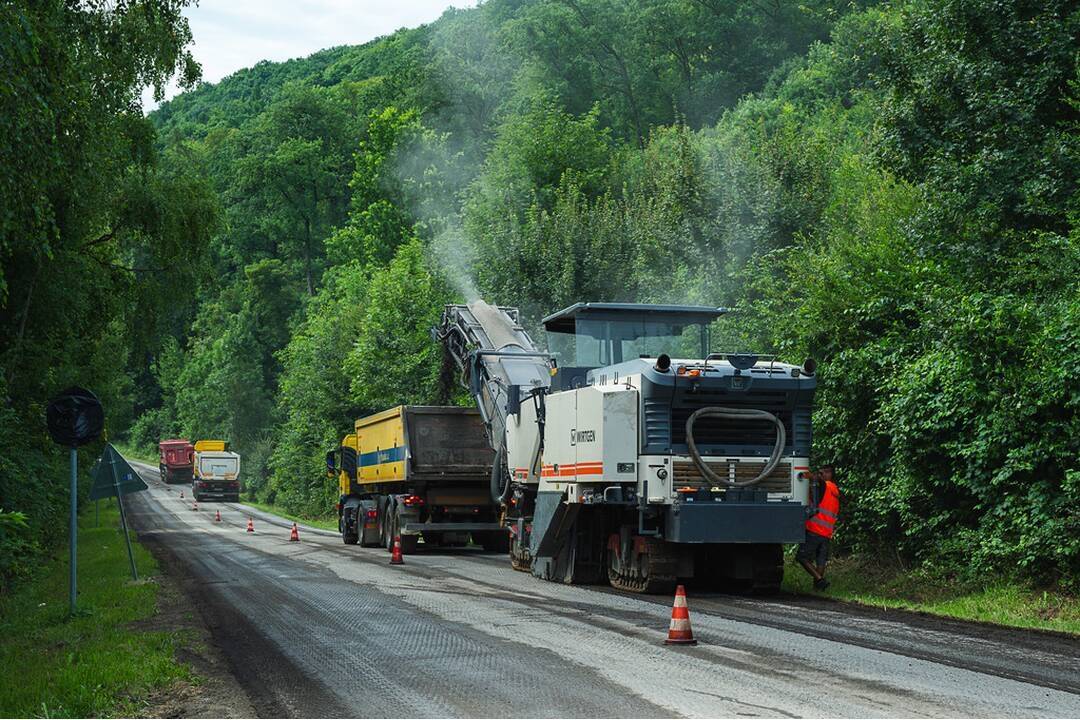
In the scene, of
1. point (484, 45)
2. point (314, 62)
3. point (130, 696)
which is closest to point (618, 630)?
point (130, 696)

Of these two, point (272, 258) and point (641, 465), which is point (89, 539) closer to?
point (641, 465)

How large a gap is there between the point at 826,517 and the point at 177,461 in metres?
80.8

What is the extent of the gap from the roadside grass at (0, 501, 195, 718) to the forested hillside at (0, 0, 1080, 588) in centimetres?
294

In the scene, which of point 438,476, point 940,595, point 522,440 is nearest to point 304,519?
point 438,476

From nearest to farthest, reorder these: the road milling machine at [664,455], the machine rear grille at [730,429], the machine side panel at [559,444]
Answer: the road milling machine at [664,455]
the machine rear grille at [730,429]
the machine side panel at [559,444]

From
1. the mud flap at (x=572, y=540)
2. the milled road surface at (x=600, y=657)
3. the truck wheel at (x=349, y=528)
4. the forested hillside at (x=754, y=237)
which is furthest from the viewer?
the truck wheel at (x=349, y=528)

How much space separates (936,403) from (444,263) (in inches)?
1088

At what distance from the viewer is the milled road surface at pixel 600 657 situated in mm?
8367

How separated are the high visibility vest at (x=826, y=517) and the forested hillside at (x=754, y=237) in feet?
2.39

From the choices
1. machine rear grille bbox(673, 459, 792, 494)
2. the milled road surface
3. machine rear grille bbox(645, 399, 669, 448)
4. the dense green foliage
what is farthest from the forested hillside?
machine rear grille bbox(645, 399, 669, 448)

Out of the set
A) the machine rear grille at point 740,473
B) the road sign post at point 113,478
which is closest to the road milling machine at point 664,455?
the machine rear grille at point 740,473

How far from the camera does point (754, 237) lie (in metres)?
30.2

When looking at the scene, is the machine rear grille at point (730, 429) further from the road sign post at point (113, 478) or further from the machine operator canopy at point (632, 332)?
the road sign post at point (113, 478)

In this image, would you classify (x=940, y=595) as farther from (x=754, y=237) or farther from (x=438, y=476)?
(x=754, y=237)
